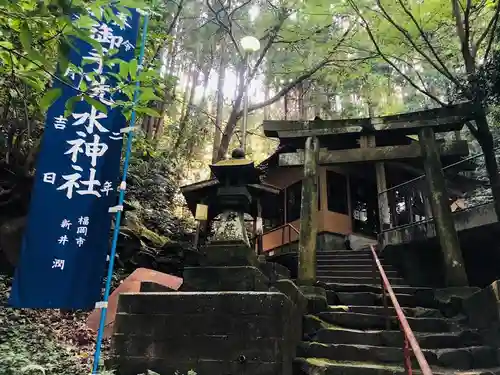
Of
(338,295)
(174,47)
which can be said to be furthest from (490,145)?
(174,47)

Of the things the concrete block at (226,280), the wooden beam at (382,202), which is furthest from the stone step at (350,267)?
the concrete block at (226,280)

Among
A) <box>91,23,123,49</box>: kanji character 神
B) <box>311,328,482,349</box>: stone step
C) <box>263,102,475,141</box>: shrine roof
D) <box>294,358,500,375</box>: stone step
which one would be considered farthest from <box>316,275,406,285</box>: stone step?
<box>91,23,123,49</box>: kanji character 神

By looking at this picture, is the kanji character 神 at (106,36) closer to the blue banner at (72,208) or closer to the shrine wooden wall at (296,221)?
the blue banner at (72,208)

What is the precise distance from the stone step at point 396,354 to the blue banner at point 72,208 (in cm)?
302

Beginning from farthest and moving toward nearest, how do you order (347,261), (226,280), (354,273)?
1. (347,261)
2. (354,273)
3. (226,280)

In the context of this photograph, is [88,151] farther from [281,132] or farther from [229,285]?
[281,132]

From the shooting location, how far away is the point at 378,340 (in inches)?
228

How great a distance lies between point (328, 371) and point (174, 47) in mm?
15915

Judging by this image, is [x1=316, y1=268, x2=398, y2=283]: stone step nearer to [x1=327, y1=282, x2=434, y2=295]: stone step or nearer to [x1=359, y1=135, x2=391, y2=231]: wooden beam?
[x1=327, y1=282, x2=434, y2=295]: stone step

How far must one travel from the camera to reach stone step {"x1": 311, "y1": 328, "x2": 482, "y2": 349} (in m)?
5.73

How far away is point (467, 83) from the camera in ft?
25.8

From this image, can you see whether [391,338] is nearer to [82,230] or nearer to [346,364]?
[346,364]

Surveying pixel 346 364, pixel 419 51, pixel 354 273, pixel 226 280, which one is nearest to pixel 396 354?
pixel 346 364

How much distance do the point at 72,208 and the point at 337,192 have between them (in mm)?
13518
